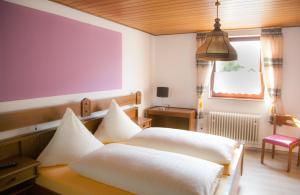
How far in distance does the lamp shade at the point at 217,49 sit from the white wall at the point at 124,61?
1776mm

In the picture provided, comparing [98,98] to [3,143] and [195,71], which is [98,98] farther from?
[195,71]

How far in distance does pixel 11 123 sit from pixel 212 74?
3.62 metres

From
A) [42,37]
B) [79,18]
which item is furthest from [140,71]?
[42,37]

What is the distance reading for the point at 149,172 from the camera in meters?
1.74

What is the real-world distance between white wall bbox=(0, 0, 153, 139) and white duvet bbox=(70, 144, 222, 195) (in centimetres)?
89

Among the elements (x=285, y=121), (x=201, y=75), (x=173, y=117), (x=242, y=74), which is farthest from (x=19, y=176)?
(x=242, y=74)

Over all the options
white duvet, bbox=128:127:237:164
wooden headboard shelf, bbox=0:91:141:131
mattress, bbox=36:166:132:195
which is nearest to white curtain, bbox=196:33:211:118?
white duvet, bbox=128:127:237:164

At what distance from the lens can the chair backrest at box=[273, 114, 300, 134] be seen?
12.0 ft

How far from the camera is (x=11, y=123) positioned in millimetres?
2205

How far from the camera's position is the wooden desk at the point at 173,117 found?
4.39m

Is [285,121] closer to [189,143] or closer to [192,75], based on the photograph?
[192,75]

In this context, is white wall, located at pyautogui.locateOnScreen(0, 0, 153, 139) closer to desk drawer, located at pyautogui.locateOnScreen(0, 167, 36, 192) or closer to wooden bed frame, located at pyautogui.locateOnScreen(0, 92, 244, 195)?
wooden bed frame, located at pyautogui.locateOnScreen(0, 92, 244, 195)

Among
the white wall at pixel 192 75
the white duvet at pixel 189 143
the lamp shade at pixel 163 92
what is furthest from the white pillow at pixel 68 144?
the white wall at pixel 192 75

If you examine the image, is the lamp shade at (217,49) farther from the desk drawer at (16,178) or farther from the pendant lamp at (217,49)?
the desk drawer at (16,178)
